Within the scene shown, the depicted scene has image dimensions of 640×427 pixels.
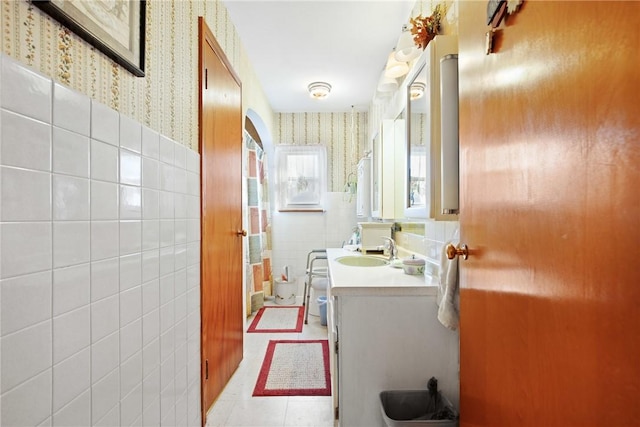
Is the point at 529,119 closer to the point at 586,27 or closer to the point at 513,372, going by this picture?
the point at 586,27

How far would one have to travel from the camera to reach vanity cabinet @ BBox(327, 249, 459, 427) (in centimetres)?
131

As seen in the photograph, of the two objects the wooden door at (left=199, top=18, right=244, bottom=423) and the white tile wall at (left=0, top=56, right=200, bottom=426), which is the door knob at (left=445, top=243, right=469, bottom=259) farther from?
the wooden door at (left=199, top=18, right=244, bottom=423)

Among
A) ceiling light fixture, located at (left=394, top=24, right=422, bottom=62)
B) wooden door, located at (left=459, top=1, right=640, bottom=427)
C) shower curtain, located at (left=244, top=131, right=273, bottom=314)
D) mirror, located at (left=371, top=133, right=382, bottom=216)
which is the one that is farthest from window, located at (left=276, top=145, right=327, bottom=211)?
wooden door, located at (left=459, top=1, right=640, bottom=427)

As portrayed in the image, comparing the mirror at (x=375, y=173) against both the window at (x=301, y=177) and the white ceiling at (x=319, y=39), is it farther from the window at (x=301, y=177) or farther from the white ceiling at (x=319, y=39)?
the window at (x=301, y=177)

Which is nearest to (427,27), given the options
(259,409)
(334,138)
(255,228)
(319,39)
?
(319,39)

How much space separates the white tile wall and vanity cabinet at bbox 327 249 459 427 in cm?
73

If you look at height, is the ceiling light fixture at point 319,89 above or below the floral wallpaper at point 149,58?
above

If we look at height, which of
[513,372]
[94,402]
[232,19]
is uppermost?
[232,19]

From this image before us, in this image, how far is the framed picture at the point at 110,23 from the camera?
0.72 m

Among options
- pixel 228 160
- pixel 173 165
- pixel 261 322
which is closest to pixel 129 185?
pixel 173 165

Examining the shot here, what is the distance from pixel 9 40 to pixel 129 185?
0.43 m

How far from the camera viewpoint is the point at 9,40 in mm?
602

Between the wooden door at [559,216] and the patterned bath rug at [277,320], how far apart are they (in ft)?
7.61

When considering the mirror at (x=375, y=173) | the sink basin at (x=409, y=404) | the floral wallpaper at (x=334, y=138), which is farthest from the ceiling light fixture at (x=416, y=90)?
the floral wallpaper at (x=334, y=138)
